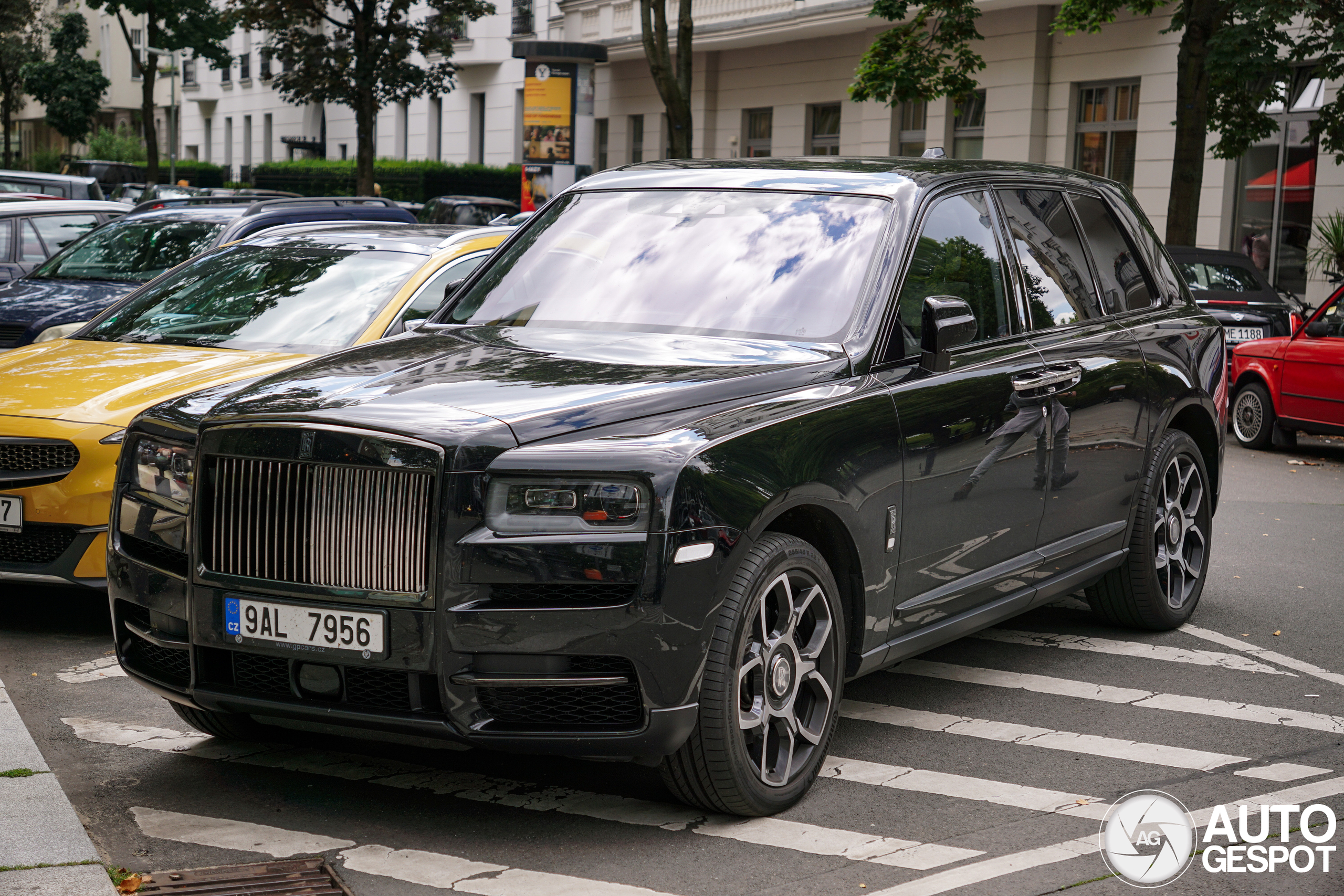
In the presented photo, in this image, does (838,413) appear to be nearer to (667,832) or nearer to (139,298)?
(667,832)

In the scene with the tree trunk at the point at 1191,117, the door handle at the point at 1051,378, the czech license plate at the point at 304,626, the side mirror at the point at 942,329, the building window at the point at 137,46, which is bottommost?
the czech license plate at the point at 304,626

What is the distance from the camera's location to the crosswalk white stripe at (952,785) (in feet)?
15.2

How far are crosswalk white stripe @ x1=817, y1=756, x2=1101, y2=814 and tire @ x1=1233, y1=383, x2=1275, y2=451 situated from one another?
32.8ft

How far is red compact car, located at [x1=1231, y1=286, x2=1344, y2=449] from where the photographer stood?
510 inches

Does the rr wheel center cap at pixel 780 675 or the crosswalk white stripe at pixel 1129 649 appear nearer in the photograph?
the rr wheel center cap at pixel 780 675

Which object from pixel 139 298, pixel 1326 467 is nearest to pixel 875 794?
pixel 139 298

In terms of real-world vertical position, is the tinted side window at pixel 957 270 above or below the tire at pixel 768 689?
above

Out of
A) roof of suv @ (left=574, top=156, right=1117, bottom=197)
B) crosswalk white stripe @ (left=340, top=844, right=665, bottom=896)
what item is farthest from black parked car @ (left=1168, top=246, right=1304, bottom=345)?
crosswalk white stripe @ (left=340, top=844, right=665, bottom=896)

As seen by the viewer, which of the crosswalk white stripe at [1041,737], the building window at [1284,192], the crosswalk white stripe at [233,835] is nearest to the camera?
the crosswalk white stripe at [233,835]

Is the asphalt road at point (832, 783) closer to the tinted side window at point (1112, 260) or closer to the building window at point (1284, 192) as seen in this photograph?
the tinted side window at point (1112, 260)

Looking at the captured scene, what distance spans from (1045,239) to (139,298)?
4752mm

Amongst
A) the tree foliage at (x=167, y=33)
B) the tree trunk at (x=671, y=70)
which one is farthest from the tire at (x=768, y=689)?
the tree foliage at (x=167, y=33)

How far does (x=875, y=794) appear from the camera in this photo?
4691 millimetres

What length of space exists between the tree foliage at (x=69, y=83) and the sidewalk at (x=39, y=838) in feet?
214
